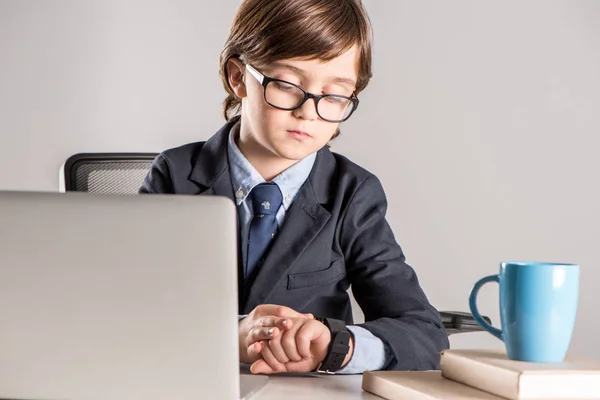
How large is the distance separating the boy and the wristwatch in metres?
0.21

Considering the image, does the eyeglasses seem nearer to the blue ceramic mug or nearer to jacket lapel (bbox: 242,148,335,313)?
jacket lapel (bbox: 242,148,335,313)

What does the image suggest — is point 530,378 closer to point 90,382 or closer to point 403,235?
point 90,382

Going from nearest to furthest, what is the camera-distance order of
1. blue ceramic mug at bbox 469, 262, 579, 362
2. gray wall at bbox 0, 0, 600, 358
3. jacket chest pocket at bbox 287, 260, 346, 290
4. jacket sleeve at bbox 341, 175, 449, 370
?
1. blue ceramic mug at bbox 469, 262, 579, 362
2. jacket sleeve at bbox 341, 175, 449, 370
3. jacket chest pocket at bbox 287, 260, 346, 290
4. gray wall at bbox 0, 0, 600, 358

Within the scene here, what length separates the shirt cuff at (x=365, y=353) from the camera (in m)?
1.12

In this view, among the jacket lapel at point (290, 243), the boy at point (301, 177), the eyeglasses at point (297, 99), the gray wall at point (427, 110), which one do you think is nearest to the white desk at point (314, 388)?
the boy at point (301, 177)

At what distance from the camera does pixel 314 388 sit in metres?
0.99

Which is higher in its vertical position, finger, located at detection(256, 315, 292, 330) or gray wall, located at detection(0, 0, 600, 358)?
gray wall, located at detection(0, 0, 600, 358)

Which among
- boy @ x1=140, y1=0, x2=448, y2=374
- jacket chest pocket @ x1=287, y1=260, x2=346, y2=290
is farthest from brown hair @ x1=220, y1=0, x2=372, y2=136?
jacket chest pocket @ x1=287, y1=260, x2=346, y2=290

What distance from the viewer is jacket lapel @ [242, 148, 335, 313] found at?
57.1 inches

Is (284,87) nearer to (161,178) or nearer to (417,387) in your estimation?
(161,178)

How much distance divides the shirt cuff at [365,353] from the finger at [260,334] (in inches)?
5.1

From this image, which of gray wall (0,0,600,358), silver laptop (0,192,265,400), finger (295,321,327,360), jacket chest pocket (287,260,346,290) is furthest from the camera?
gray wall (0,0,600,358)

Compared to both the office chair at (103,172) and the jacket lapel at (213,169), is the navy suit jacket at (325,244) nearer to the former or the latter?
the jacket lapel at (213,169)

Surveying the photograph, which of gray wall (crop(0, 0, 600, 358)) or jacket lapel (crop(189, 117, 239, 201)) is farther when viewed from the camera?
A: gray wall (crop(0, 0, 600, 358))
